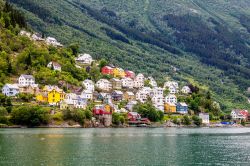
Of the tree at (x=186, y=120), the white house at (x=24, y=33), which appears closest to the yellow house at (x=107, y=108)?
the tree at (x=186, y=120)

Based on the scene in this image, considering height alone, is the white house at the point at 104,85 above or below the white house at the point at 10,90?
above

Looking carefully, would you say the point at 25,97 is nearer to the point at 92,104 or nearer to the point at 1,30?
the point at 92,104

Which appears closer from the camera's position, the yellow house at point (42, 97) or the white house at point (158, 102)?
the yellow house at point (42, 97)

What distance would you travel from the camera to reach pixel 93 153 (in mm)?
73625

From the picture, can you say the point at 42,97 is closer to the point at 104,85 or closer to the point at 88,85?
the point at 88,85

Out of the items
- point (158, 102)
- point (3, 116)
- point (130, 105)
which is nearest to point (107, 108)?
point (130, 105)

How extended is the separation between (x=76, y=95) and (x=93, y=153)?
88.6 m

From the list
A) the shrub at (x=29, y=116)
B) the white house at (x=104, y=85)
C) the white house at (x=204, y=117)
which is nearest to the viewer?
the shrub at (x=29, y=116)

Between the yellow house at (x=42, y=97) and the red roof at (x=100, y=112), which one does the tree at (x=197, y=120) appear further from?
the yellow house at (x=42, y=97)

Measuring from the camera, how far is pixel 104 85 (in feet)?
630

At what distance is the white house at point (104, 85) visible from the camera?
18977cm

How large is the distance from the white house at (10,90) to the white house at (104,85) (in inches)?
1706

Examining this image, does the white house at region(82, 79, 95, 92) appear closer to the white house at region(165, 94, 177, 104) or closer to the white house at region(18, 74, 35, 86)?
the white house at region(18, 74, 35, 86)

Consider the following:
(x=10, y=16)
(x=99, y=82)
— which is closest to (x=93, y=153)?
(x=99, y=82)
